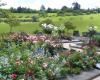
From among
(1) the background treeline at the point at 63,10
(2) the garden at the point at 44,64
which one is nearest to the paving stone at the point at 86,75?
(2) the garden at the point at 44,64

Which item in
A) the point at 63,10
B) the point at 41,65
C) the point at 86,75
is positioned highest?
the point at 41,65

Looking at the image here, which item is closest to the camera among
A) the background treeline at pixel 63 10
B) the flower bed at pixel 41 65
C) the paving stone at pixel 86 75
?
the flower bed at pixel 41 65

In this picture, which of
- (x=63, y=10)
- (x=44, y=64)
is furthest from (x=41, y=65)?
(x=63, y=10)

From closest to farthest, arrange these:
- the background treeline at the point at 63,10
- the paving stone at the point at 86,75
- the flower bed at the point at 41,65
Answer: the flower bed at the point at 41,65, the paving stone at the point at 86,75, the background treeline at the point at 63,10

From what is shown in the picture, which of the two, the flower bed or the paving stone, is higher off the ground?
the flower bed

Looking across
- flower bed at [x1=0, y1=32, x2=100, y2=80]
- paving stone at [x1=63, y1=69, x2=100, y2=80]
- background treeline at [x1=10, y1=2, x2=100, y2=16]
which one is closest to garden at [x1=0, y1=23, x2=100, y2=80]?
flower bed at [x1=0, y1=32, x2=100, y2=80]

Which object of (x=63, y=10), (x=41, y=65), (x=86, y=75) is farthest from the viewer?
(x=63, y=10)

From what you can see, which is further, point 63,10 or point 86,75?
point 63,10

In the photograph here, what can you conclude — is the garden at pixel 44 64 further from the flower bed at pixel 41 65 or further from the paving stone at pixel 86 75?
the paving stone at pixel 86 75

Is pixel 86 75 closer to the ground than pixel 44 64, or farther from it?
closer to the ground

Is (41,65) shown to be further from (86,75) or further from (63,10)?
(63,10)

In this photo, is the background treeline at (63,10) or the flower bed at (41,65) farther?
the background treeline at (63,10)

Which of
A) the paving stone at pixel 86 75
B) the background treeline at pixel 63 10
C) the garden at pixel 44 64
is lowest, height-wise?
the background treeline at pixel 63 10

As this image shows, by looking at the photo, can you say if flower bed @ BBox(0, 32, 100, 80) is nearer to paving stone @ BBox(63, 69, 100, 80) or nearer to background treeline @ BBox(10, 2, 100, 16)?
paving stone @ BBox(63, 69, 100, 80)
